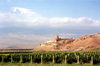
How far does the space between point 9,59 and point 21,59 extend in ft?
8.70

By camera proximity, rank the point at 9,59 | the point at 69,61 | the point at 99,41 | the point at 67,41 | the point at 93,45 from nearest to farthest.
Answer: the point at 69,61, the point at 9,59, the point at 93,45, the point at 99,41, the point at 67,41

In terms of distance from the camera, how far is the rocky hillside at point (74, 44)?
104000mm

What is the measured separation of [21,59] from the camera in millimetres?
30969

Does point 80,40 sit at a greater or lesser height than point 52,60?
greater

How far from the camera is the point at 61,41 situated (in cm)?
12775

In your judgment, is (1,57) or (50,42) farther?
(50,42)

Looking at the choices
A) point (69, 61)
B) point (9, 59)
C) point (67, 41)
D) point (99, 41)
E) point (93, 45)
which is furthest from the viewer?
point (67, 41)

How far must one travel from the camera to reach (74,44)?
114 metres

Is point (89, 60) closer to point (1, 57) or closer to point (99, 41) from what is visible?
point (1, 57)

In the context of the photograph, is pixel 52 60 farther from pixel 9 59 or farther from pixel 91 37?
pixel 91 37

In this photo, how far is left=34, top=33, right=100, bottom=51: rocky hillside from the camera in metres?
104

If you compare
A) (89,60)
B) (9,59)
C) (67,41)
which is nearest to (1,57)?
(9,59)

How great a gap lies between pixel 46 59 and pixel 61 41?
97005 mm

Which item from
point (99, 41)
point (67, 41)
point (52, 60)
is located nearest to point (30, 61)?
point (52, 60)
